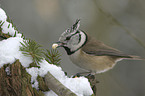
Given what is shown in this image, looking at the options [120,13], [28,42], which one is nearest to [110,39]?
[120,13]

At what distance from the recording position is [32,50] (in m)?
1.68

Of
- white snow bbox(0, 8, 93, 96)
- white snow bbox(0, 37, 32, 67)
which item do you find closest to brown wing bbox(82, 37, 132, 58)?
white snow bbox(0, 8, 93, 96)

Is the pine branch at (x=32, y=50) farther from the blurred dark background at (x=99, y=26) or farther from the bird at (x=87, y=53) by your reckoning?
the blurred dark background at (x=99, y=26)

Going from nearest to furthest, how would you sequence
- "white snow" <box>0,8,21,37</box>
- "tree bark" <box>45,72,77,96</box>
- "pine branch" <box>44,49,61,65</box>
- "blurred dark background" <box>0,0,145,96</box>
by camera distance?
"tree bark" <box>45,72,77,96</box>
"white snow" <box>0,8,21,37</box>
"pine branch" <box>44,49,61,65</box>
"blurred dark background" <box>0,0,145,96</box>

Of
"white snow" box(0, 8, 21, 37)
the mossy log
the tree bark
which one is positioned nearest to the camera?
the tree bark

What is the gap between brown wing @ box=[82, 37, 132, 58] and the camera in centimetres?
319

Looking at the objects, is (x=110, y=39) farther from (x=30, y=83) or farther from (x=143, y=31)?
(x=30, y=83)

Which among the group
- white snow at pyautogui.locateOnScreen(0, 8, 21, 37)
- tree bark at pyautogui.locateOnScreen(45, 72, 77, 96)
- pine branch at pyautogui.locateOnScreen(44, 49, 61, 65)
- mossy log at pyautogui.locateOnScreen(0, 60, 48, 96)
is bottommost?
tree bark at pyautogui.locateOnScreen(45, 72, 77, 96)

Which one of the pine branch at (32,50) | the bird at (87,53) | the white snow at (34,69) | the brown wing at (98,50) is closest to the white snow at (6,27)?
the white snow at (34,69)

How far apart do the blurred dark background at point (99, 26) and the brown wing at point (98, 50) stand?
2.86m

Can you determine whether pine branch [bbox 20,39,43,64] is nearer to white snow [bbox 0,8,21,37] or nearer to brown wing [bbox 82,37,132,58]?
white snow [bbox 0,8,21,37]

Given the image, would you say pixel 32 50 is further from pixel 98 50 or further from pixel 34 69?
pixel 98 50

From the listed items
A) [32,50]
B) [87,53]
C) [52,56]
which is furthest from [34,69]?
[87,53]

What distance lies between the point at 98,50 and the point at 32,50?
174 centimetres
